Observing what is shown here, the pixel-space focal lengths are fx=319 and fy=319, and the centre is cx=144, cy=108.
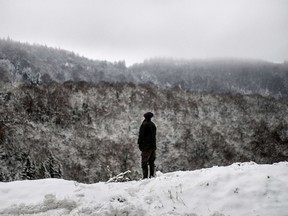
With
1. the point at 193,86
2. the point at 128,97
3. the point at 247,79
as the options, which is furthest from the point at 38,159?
the point at 247,79

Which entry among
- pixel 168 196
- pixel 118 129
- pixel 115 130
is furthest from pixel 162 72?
pixel 168 196

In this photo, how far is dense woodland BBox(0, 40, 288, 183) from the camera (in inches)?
897

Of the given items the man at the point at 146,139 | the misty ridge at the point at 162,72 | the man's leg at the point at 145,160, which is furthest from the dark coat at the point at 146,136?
the misty ridge at the point at 162,72

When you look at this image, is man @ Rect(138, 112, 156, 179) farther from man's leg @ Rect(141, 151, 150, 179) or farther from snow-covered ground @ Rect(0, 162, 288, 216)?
snow-covered ground @ Rect(0, 162, 288, 216)

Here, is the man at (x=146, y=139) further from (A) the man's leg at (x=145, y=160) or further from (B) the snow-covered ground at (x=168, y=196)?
(B) the snow-covered ground at (x=168, y=196)

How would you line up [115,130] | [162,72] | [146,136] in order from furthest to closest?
[162,72] → [115,130] → [146,136]

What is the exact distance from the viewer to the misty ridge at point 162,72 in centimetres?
14312

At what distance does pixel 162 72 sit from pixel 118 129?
158003 millimetres

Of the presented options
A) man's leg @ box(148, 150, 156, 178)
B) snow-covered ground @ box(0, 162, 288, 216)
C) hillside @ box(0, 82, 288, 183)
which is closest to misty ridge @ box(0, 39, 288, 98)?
hillside @ box(0, 82, 288, 183)

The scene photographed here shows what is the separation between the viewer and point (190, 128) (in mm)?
31031

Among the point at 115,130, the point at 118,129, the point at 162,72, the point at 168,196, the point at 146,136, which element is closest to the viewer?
the point at 168,196

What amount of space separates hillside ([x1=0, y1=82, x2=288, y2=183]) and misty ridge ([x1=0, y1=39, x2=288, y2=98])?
335 ft

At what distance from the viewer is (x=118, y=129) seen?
28.8 meters

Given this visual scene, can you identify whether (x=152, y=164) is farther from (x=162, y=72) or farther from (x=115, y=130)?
(x=162, y=72)
